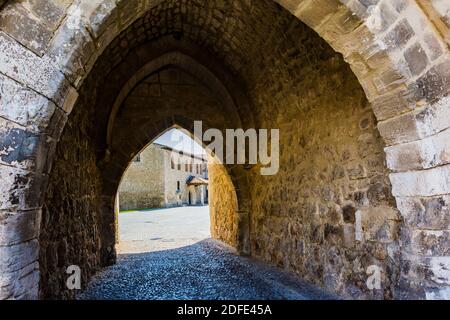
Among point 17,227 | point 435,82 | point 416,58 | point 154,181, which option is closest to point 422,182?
point 435,82

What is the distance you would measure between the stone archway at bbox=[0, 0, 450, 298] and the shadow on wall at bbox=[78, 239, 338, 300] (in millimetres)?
1467

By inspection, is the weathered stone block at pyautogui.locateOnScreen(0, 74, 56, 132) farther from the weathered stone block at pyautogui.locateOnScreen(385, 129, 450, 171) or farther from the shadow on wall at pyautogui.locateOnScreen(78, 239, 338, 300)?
the shadow on wall at pyautogui.locateOnScreen(78, 239, 338, 300)

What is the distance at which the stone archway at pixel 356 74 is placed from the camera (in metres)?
1.29

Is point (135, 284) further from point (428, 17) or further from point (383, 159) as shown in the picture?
point (428, 17)

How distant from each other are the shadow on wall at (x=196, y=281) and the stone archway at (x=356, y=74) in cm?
147

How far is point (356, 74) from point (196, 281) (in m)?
3.15

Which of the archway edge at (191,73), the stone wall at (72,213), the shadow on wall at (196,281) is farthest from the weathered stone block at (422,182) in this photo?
the archway edge at (191,73)

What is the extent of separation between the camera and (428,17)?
1.80 meters

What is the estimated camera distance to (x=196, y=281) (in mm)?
4172

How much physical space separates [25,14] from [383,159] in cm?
258

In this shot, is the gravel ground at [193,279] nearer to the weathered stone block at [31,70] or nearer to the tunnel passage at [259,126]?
the tunnel passage at [259,126]

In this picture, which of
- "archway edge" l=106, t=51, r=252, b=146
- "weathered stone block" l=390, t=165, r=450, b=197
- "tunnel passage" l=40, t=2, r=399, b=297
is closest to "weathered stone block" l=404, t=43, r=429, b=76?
"weathered stone block" l=390, t=165, r=450, b=197

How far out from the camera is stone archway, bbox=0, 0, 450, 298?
1292 millimetres

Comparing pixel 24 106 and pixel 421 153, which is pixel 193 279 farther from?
pixel 24 106
